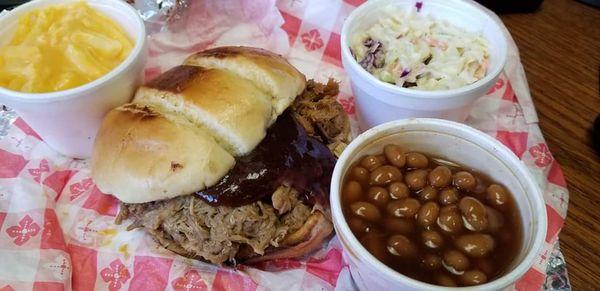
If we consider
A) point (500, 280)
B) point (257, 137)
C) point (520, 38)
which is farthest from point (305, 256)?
point (520, 38)

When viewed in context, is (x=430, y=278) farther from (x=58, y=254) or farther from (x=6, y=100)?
(x=6, y=100)

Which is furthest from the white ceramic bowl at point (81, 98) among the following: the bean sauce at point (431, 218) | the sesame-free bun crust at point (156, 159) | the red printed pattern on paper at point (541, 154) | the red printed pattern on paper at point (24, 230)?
the red printed pattern on paper at point (541, 154)

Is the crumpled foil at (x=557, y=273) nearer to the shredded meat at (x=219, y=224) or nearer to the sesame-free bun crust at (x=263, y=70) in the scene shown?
the shredded meat at (x=219, y=224)

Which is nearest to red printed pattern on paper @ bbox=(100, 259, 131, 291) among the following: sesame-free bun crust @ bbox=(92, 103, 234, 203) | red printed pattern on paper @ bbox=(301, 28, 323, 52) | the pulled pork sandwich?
the pulled pork sandwich

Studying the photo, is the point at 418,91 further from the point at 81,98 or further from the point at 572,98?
the point at 81,98

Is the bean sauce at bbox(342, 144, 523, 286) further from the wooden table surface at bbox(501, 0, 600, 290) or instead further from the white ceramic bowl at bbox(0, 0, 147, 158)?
the white ceramic bowl at bbox(0, 0, 147, 158)

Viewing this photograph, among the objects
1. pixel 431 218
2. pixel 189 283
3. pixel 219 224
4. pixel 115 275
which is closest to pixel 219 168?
pixel 219 224
